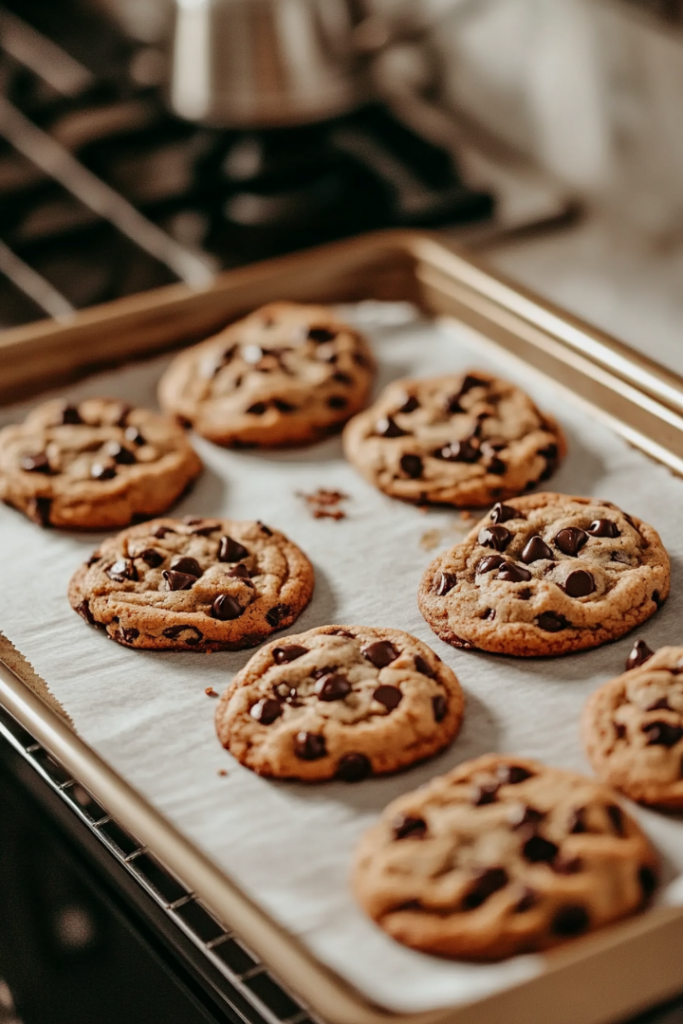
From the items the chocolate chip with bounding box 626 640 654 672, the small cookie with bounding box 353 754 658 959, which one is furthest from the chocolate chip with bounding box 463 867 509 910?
the chocolate chip with bounding box 626 640 654 672

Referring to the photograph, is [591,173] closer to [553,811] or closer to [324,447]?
[324,447]

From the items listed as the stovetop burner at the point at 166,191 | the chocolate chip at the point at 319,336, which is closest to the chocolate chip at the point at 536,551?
the chocolate chip at the point at 319,336

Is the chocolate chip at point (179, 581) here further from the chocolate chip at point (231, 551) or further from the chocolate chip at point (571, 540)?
the chocolate chip at point (571, 540)

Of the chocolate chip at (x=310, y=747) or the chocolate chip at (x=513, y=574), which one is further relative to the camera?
the chocolate chip at (x=513, y=574)

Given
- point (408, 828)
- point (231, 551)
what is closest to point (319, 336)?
point (231, 551)

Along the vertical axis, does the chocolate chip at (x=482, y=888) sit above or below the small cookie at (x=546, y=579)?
below

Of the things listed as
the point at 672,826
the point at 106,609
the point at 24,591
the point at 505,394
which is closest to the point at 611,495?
the point at 505,394

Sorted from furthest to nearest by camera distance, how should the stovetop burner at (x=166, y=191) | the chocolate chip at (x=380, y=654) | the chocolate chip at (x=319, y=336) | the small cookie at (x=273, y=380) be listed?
the stovetop burner at (x=166, y=191) < the chocolate chip at (x=319, y=336) < the small cookie at (x=273, y=380) < the chocolate chip at (x=380, y=654)

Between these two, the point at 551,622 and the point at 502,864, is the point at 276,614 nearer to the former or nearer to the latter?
the point at 551,622
